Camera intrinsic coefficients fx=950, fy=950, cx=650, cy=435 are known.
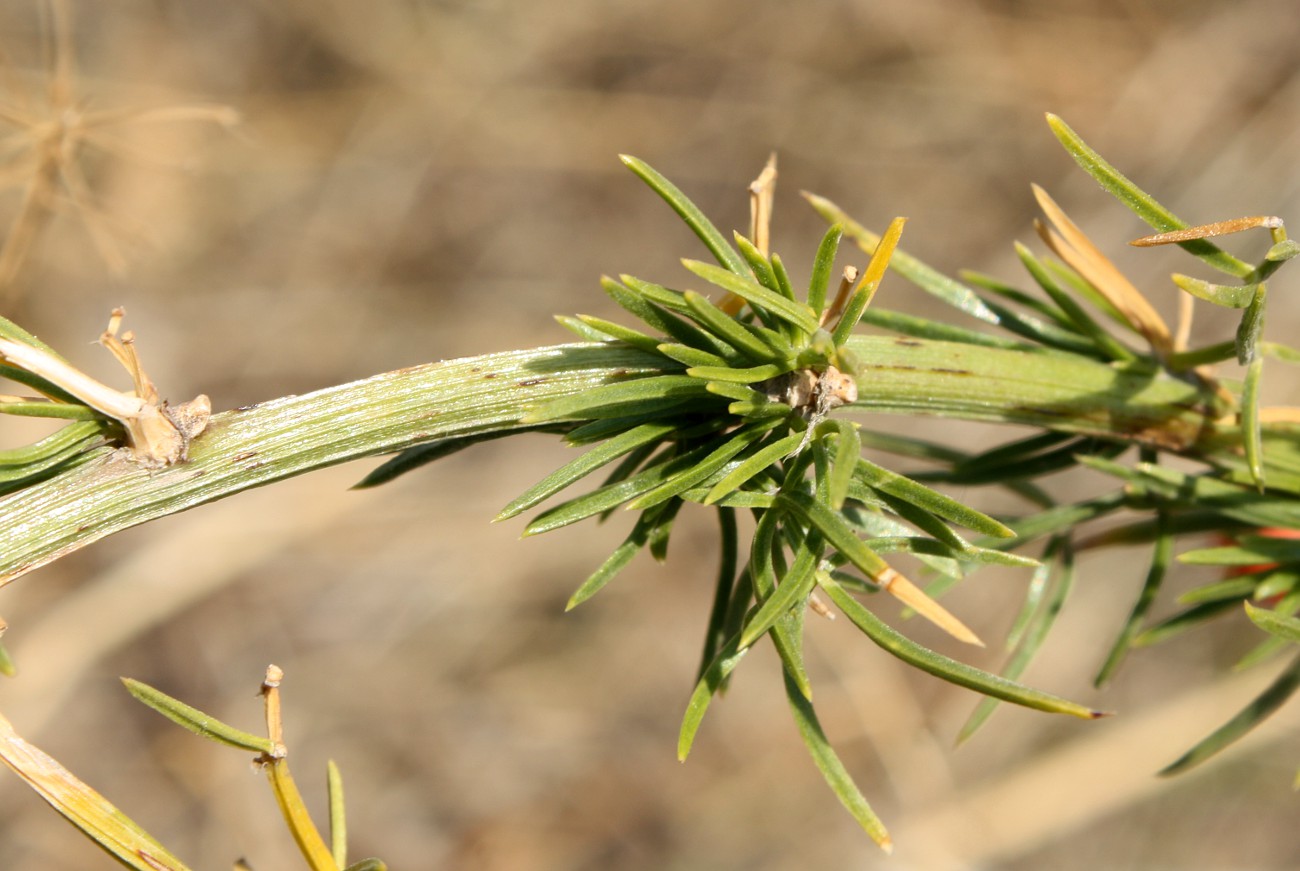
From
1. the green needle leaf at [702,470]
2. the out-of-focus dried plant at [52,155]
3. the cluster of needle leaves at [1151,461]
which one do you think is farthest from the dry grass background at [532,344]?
the green needle leaf at [702,470]

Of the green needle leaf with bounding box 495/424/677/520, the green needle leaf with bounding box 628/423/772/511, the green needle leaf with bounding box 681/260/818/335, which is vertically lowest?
the green needle leaf with bounding box 628/423/772/511

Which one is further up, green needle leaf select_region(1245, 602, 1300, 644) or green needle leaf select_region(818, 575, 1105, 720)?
green needle leaf select_region(818, 575, 1105, 720)

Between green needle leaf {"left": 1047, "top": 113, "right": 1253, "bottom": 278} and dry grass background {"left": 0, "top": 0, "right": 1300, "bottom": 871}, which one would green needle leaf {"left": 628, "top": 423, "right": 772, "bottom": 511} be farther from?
dry grass background {"left": 0, "top": 0, "right": 1300, "bottom": 871}

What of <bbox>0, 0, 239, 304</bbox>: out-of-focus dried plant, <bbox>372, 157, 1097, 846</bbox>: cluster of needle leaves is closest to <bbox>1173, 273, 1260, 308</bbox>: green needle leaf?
<bbox>372, 157, 1097, 846</bbox>: cluster of needle leaves

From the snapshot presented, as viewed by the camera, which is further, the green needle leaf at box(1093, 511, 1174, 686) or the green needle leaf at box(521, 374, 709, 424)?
the green needle leaf at box(1093, 511, 1174, 686)

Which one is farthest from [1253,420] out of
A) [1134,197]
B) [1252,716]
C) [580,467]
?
[580,467]

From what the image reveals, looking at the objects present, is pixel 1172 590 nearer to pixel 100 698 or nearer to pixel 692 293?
pixel 692 293

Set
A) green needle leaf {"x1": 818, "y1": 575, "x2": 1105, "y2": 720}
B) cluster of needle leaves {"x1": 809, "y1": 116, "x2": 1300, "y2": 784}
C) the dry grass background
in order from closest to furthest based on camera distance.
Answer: green needle leaf {"x1": 818, "y1": 575, "x2": 1105, "y2": 720}
cluster of needle leaves {"x1": 809, "y1": 116, "x2": 1300, "y2": 784}
the dry grass background

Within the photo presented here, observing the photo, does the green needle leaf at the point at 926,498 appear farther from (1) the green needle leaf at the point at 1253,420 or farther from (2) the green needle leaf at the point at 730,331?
(1) the green needle leaf at the point at 1253,420
